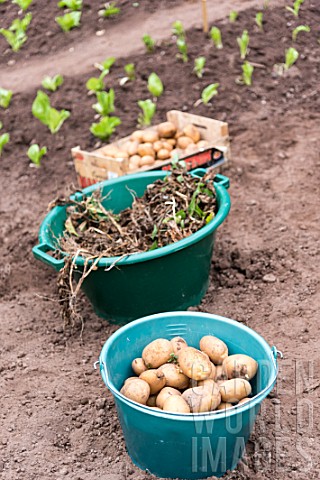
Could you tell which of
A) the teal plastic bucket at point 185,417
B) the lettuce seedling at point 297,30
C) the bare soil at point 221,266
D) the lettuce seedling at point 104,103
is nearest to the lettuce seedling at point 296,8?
the bare soil at point 221,266

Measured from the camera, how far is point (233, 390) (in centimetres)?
207

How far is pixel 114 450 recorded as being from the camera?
234 cm

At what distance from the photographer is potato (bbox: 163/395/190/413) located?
1999 mm

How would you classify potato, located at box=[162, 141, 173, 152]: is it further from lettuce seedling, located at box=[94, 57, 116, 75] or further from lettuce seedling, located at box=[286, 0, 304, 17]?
lettuce seedling, located at box=[286, 0, 304, 17]

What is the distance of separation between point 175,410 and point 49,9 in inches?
249

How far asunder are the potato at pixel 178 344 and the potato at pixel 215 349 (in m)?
0.08

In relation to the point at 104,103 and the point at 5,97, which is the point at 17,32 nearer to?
the point at 5,97

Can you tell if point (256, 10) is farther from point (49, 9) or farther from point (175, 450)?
point (175, 450)

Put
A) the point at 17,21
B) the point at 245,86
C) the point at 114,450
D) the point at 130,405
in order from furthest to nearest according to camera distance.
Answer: the point at 17,21, the point at 245,86, the point at 114,450, the point at 130,405

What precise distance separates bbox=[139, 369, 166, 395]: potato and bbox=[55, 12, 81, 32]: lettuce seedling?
17.5 ft

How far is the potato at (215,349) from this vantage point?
2242 millimetres

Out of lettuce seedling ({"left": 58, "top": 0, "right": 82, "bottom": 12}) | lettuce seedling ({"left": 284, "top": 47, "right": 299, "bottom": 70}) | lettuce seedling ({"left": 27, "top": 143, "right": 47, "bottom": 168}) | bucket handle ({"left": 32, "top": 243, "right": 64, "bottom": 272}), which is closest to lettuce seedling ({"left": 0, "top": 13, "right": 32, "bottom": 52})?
lettuce seedling ({"left": 58, "top": 0, "right": 82, "bottom": 12})

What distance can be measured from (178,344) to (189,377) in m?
0.16

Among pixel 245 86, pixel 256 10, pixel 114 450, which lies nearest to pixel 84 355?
pixel 114 450
